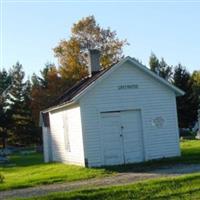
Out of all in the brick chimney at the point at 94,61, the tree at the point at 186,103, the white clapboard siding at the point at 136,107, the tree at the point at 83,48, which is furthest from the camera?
the tree at the point at 186,103

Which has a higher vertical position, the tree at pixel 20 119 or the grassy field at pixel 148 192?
the tree at pixel 20 119

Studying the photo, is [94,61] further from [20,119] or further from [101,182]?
[20,119]

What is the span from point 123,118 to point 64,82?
2889 cm

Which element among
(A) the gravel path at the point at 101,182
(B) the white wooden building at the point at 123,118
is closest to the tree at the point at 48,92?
(B) the white wooden building at the point at 123,118

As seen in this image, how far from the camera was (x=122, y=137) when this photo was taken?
86.9 ft

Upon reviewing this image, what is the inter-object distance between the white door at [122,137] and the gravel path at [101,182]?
415 centimetres

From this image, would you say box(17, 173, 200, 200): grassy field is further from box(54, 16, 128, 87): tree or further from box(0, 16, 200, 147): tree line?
box(54, 16, 128, 87): tree

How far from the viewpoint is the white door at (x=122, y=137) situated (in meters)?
26.1

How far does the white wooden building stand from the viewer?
25.9 metres

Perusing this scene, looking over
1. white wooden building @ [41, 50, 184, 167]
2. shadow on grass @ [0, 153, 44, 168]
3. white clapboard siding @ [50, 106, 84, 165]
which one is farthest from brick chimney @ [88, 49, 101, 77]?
shadow on grass @ [0, 153, 44, 168]

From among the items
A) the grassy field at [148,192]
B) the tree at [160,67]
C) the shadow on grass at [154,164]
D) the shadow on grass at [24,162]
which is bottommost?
the grassy field at [148,192]

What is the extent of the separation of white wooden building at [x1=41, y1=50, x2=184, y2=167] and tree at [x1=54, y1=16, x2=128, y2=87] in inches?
1042

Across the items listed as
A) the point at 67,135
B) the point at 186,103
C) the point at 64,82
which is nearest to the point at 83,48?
the point at 64,82

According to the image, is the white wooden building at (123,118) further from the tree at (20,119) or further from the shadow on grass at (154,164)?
the tree at (20,119)
